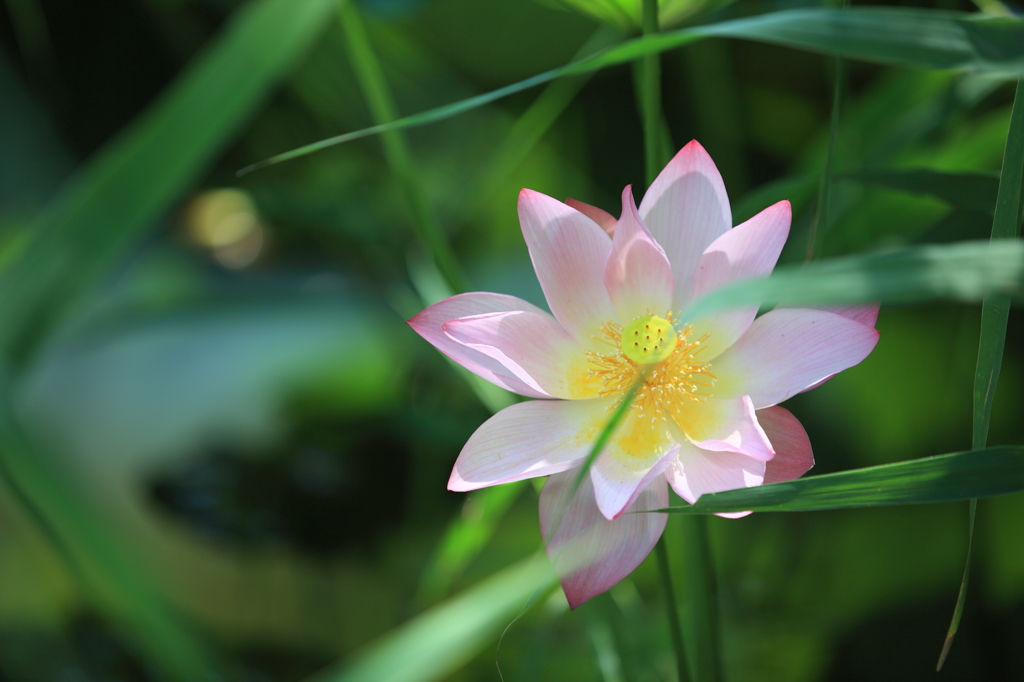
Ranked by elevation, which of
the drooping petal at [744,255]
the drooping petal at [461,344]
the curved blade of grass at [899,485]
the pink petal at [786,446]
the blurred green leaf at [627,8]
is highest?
the blurred green leaf at [627,8]

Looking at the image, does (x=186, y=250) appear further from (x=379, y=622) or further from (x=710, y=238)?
(x=710, y=238)

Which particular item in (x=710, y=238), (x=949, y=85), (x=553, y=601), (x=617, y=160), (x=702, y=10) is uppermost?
(x=617, y=160)

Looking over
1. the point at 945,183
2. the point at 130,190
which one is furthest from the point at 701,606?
the point at 130,190

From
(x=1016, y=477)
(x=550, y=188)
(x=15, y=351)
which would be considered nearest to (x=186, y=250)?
(x=550, y=188)

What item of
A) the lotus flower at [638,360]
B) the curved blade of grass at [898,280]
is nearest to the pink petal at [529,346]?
the lotus flower at [638,360]

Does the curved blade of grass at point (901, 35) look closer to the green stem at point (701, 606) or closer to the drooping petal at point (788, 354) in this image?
the drooping petal at point (788, 354)

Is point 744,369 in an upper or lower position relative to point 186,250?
lower

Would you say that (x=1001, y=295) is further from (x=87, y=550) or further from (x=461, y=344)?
(x=87, y=550)
